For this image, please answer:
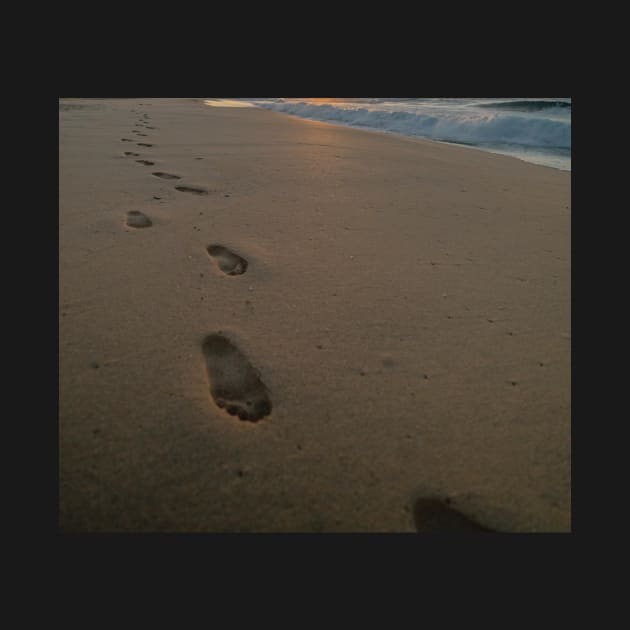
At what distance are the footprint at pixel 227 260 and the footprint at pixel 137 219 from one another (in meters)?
0.51

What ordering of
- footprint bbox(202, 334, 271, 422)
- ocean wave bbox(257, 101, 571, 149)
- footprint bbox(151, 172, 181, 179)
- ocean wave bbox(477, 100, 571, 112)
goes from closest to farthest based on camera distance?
footprint bbox(202, 334, 271, 422) → footprint bbox(151, 172, 181, 179) → ocean wave bbox(257, 101, 571, 149) → ocean wave bbox(477, 100, 571, 112)

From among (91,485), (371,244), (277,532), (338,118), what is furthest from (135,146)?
(338,118)

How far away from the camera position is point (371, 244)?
2.26m

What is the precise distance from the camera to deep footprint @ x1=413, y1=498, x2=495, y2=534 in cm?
112

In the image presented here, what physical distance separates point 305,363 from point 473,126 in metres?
9.07

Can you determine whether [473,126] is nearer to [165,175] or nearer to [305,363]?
[165,175]

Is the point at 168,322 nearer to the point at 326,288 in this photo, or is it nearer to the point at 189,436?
the point at 189,436

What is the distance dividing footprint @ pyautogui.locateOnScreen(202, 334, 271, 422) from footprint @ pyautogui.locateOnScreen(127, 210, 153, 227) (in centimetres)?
114

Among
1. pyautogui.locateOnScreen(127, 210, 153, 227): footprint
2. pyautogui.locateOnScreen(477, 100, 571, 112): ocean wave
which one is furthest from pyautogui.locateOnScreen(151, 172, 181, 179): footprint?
pyautogui.locateOnScreen(477, 100, 571, 112): ocean wave

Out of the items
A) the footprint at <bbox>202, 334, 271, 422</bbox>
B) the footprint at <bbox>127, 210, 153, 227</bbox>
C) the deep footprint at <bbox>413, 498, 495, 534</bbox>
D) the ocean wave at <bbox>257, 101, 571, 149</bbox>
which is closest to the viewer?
the deep footprint at <bbox>413, 498, 495, 534</bbox>

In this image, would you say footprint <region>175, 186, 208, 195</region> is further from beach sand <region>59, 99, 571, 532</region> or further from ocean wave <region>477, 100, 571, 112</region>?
ocean wave <region>477, 100, 571, 112</region>

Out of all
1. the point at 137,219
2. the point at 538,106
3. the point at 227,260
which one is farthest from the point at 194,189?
the point at 538,106

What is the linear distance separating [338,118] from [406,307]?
36.9 ft

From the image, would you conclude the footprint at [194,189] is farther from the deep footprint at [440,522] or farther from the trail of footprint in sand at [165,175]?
the deep footprint at [440,522]
